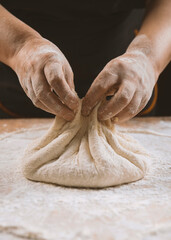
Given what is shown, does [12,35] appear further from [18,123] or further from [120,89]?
[18,123]

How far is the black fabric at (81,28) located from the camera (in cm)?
185

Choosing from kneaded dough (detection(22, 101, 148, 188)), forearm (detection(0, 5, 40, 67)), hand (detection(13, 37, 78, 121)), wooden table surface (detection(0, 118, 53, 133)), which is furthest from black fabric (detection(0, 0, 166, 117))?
kneaded dough (detection(22, 101, 148, 188))

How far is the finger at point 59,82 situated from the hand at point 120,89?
0.10 m

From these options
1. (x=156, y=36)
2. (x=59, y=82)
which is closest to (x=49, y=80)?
(x=59, y=82)

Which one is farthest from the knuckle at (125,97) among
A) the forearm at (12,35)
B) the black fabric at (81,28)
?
the black fabric at (81,28)

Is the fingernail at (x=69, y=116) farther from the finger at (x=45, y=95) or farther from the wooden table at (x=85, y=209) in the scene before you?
the wooden table at (x=85, y=209)

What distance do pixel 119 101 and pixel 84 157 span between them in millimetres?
252

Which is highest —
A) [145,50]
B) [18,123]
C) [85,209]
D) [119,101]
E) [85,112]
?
[145,50]

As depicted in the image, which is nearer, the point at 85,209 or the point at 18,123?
the point at 85,209

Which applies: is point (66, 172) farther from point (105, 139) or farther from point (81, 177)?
point (105, 139)

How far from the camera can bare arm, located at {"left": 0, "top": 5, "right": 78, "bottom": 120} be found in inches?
47.3

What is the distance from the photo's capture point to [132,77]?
1.29m

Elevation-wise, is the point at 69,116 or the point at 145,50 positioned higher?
the point at 145,50

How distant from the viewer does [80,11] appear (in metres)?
1.88
